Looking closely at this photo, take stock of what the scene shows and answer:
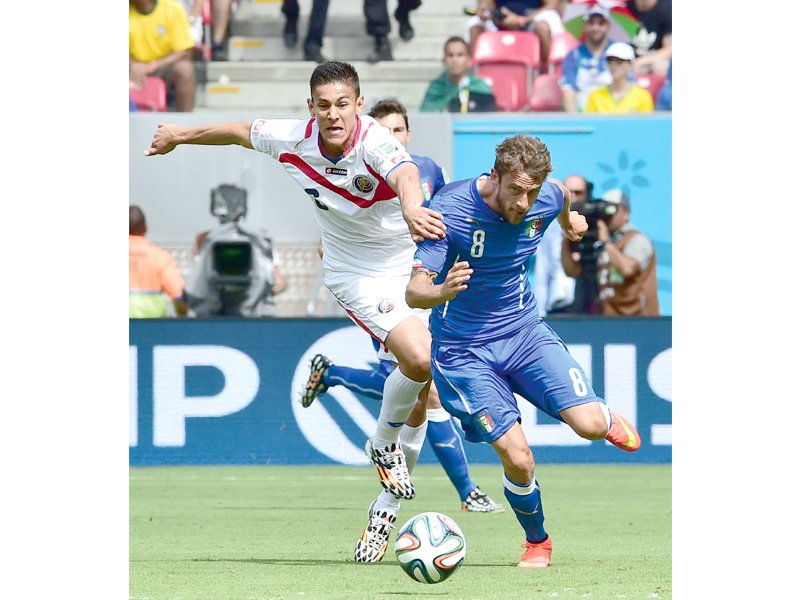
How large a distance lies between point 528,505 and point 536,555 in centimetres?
25

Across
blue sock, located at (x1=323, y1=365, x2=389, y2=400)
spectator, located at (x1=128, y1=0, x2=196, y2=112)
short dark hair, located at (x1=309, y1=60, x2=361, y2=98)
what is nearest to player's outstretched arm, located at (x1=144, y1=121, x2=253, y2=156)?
short dark hair, located at (x1=309, y1=60, x2=361, y2=98)

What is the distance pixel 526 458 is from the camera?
6.71m

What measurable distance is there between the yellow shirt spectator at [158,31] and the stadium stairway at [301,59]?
0.48 meters

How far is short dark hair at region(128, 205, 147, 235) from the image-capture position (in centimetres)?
1331

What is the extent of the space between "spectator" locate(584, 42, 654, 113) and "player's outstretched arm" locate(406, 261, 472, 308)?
8599 millimetres

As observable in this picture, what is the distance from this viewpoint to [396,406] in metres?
7.39

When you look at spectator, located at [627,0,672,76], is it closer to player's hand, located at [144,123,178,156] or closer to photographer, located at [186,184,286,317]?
photographer, located at [186,184,286,317]

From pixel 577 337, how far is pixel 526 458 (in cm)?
578

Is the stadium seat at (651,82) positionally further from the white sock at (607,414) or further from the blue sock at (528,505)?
the blue sock at (528,505)

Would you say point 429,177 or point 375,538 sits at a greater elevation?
point 429,177

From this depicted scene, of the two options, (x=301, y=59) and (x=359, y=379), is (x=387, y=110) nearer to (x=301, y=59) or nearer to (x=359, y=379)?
(x=359, y=379)

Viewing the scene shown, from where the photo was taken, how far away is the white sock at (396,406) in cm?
739

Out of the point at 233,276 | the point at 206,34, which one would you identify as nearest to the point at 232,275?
→ the point at 233,276

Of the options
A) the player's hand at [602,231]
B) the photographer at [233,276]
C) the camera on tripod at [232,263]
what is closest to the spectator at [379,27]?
the photographer at [233,276]
